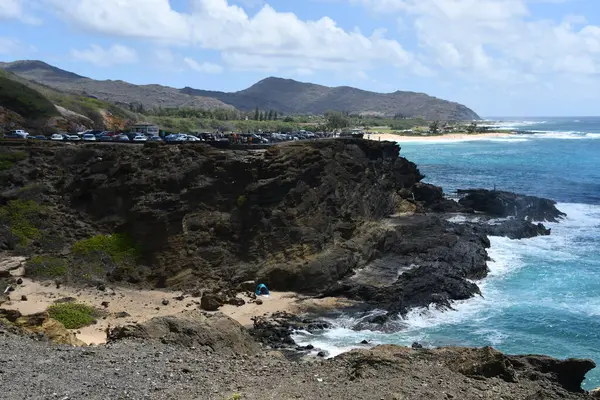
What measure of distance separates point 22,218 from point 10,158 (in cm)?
756

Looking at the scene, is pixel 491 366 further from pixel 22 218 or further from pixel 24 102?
pixel 24 102

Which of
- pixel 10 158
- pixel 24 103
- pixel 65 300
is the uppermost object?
pixel 24 103

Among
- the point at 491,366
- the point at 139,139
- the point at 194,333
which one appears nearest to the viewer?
the point at 491,366

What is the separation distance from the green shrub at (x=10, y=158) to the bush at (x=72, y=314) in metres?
18.1

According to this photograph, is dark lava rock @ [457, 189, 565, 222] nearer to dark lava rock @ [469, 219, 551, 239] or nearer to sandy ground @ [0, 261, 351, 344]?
dark lava rock @ [469, 219, 551, 239]

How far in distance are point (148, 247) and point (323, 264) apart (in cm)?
1129

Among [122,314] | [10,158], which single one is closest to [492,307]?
[122,314]

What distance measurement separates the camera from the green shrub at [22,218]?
39.3 metres

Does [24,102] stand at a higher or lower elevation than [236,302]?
higher

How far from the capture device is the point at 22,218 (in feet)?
133

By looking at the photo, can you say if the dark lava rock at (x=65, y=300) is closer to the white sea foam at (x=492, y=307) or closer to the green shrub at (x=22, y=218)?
the green shrub at (x=22, y=218)

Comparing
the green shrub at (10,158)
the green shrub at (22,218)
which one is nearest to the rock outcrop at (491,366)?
the green shrub at (22,218)

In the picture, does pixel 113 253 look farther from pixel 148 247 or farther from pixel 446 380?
pixel 446 380

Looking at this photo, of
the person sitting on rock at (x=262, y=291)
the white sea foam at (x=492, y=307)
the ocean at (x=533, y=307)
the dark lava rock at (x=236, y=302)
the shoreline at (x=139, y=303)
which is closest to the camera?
the ocean at (x=533, y=307)
